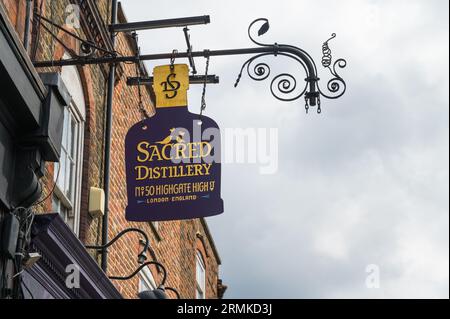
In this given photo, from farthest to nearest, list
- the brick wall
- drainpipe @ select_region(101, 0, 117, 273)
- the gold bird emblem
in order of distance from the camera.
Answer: drainpipe @ select_region(101, 0, 117, 273) → the brick wall → the gold bird emblem

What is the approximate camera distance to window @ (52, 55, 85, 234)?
11.1 m

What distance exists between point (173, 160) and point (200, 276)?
11.8m

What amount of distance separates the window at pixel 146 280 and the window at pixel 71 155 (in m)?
3.32

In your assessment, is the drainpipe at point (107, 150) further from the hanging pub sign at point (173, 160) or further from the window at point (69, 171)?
the hanging pub sign at point (173, 160)

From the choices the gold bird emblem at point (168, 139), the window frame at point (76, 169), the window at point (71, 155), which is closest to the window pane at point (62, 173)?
the window at point (71, 155)

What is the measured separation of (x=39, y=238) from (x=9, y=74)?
2.09m

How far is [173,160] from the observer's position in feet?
32.6

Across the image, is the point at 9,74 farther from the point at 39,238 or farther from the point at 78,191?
the point at 78,191

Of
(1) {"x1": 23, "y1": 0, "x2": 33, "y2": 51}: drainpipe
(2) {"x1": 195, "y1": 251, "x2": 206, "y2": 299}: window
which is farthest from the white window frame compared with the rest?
(2) {"x1": 195, "y1": 251, "x2": 206, "y2": 299}: window

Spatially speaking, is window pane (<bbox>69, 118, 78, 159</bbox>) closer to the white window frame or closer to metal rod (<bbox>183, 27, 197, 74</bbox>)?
the white window frame

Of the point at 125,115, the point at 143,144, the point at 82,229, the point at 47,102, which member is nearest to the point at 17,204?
the point at 47,102

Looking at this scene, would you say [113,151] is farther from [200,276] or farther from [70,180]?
[200,276]

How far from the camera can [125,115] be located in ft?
46.9

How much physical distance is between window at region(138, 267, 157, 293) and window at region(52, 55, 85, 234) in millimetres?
3321
